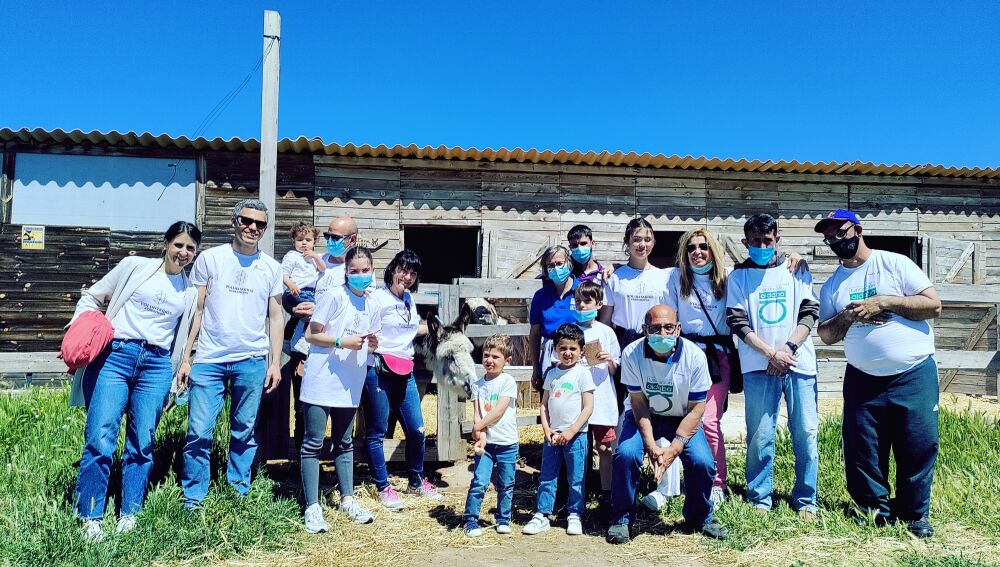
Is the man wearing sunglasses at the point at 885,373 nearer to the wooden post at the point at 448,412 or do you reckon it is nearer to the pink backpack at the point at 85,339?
the wooden post at the point at 448,412

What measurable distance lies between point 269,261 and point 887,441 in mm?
3891

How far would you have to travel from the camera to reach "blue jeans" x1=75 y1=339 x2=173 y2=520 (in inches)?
134

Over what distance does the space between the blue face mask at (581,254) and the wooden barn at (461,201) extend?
3.86 m

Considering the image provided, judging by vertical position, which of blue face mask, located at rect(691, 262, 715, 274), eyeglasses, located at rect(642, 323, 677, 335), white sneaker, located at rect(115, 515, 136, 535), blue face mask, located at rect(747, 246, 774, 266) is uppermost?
blue face mask, located at rect(747, 246, 774, 266)

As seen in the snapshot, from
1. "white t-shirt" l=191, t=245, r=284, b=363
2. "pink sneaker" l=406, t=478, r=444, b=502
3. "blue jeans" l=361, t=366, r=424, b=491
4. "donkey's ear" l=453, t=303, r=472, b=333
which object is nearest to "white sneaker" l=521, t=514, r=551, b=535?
"pink sneaker" l=406, t=478, r=444, b=502

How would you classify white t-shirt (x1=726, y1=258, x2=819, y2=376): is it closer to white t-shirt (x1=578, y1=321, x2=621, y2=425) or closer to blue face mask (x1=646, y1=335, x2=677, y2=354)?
blue face mask (x1=646, y1=335, x2=677, y2=354)

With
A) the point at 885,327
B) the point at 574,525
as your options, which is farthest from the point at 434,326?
the point at 885,327

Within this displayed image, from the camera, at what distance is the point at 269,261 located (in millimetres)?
3938

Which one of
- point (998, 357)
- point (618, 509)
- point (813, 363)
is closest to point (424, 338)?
point (618, 509)

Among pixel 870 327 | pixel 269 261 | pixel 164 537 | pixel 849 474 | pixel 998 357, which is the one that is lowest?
pixel 164 537

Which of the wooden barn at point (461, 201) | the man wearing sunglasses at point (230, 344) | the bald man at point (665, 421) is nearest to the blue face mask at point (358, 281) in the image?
the man wearing sunglasses at point (230, 344)

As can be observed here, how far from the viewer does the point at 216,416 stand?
3.75 m

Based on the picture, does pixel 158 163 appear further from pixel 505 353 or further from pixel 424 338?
pixel 505 353

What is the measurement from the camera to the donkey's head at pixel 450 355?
16.0 ft
